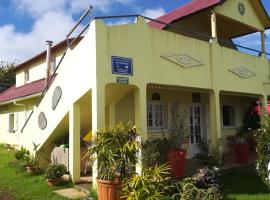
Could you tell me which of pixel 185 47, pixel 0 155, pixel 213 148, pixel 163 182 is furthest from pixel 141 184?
pixel 0 155

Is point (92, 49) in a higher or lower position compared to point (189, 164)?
higher

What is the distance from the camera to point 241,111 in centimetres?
1730

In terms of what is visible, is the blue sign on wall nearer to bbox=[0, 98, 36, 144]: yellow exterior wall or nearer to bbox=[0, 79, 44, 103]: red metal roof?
bbox=[0, 79, 44, 103]: red metal roof

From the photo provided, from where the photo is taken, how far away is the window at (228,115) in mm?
16641

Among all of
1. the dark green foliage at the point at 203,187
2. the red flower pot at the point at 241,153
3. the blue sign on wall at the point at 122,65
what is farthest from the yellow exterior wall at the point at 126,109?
the dark green foliage at the point at 203,187

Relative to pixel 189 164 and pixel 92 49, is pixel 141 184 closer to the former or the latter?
pixel 92 49

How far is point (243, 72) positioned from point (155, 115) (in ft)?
12.6

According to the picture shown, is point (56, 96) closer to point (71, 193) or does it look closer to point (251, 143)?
point (71, 193)

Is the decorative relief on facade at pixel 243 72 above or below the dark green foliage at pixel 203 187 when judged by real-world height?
above

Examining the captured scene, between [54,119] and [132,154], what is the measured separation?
4.02 meters

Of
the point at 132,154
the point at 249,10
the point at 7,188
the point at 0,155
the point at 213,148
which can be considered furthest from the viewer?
the point at 0,155

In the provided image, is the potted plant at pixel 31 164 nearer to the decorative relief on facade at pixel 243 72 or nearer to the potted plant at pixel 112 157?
the potted plant at pixel 112 157

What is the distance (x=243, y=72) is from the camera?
1381cm

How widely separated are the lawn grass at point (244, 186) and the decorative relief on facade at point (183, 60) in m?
3.61
